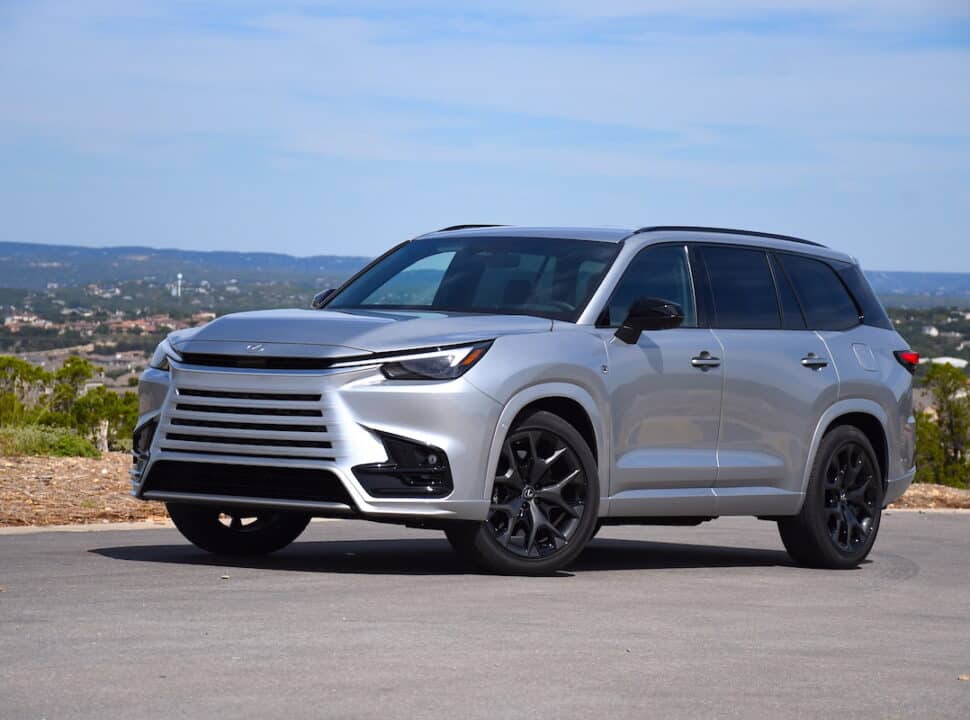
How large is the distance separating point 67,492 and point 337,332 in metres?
6.16

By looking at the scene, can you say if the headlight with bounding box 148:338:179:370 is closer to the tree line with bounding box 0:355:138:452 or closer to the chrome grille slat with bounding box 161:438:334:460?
the chrome grille slat with bounding box 161:438:334:460

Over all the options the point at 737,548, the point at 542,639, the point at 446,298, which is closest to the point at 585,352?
the point at 446,298

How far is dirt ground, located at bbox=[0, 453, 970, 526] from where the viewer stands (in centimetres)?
1319

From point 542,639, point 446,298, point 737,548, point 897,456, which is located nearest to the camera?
point 542,639

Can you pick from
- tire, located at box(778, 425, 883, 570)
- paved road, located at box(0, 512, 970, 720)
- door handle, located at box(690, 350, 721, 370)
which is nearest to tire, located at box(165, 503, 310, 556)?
paved road, located at box(0, 512, 970, 720)

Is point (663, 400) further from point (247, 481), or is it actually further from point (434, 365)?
point (247, 481)

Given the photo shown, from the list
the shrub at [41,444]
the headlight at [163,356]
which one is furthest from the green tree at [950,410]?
the headlight at [163,356]

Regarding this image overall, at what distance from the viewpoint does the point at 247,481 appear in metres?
9.11

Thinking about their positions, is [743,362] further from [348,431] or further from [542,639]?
[542,639]

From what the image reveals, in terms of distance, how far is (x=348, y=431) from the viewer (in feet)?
29.1

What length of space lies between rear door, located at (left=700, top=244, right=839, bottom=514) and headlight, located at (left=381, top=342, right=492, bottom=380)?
6.77 ft

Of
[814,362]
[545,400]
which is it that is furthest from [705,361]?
[545,400]

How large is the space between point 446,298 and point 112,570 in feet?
8.05

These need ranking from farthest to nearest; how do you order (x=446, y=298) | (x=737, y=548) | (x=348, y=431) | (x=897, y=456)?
(x=737, y=548)
(x=897, y=456)
(x=446, y=298)
(x=348, y=431)
